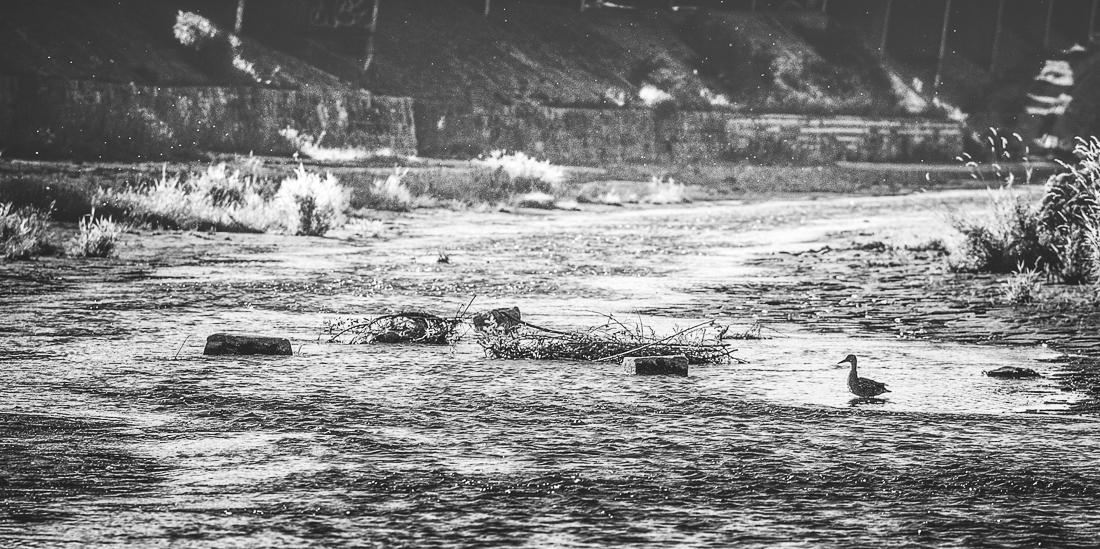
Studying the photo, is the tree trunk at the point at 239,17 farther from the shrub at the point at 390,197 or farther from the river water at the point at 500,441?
the river water at the point at 500,441

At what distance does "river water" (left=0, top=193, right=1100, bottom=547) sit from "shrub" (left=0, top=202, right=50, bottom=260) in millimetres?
3143

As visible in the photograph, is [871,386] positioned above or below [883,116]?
below

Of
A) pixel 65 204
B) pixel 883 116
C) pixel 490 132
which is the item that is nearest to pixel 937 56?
pixel 883 116

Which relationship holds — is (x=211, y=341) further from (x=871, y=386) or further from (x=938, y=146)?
(x=938, y=146)

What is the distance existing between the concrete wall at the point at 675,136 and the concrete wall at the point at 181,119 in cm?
179

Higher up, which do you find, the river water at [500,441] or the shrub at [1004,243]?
the shrub at [1004,243]

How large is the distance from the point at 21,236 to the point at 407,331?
23.7ft

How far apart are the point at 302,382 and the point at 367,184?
61.1 feet

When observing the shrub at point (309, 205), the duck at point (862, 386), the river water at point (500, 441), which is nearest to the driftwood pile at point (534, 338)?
the river water at point (500, 441)

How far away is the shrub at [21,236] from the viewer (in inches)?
569

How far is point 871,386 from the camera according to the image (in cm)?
731

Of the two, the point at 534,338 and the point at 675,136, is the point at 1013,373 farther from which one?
the point at 675,136

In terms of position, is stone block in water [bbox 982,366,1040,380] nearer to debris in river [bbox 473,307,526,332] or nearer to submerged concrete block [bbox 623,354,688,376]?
submerged concrete block [bbox 623,354,688,376]

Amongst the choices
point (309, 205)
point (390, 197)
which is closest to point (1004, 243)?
point (309, 205)
